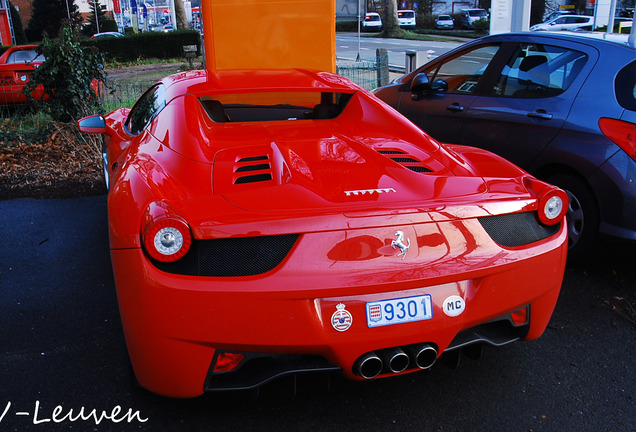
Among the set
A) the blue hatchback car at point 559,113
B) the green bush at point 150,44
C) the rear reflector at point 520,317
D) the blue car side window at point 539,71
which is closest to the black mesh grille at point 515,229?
the rear reflector at point 520,317

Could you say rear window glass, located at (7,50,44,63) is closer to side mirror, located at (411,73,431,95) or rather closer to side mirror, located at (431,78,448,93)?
side mirror, located at (411,73,431,95)

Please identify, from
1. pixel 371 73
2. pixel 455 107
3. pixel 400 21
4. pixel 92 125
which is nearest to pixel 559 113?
pixel 455 107

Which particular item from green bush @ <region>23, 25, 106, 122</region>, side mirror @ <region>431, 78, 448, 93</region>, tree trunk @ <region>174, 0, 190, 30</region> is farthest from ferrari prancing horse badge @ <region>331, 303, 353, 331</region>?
tree trunk @ <region>174, 0, 190, 30</region>

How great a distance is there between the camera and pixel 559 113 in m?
4.02

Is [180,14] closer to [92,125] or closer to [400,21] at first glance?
[400,21]

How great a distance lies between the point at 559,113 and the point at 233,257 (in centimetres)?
287

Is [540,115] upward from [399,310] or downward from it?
upward

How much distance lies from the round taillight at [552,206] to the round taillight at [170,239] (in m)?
1.47

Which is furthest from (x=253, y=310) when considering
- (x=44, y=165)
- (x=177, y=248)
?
(x=44, y=165)

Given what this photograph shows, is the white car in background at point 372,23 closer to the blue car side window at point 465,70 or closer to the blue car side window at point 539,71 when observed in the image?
the blue car side window at point 465,70

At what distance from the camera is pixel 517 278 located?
2.34 meters

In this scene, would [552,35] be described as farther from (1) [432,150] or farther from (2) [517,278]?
(2) [517,278]

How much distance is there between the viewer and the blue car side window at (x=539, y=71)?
13.6 ft

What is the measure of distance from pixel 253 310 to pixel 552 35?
11.7 ft
